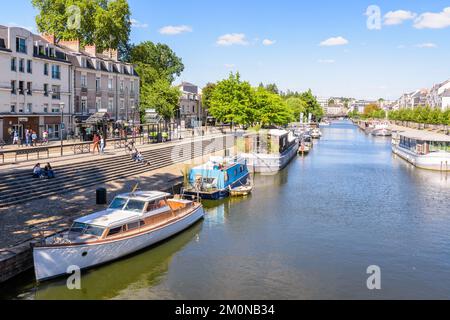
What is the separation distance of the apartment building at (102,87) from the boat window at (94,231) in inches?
1260

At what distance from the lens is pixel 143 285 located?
19.3 meters

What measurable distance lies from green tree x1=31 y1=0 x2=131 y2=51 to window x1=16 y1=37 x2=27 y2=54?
74.6ft

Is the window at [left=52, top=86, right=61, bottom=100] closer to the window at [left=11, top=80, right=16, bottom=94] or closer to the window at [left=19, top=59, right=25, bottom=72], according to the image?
the window at [left=19, top=59, right=25, bottom=72]

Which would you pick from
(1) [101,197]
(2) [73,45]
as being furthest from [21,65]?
(1) [101,197]

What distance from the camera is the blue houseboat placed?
34.0 metres

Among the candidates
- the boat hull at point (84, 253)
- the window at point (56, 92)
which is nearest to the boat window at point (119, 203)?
the boat hull at point (84, 253)

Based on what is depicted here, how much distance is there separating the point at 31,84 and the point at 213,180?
27.2 m

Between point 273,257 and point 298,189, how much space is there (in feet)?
64.1

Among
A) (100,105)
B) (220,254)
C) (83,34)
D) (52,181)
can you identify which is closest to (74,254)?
(220,254)

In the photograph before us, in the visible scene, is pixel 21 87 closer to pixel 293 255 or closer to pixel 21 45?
pixel 21 45

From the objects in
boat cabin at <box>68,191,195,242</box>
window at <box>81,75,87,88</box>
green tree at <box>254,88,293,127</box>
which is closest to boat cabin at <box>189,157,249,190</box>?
boat cabin at <box>68,191,195,242</box>

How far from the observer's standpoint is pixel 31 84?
50406mm
